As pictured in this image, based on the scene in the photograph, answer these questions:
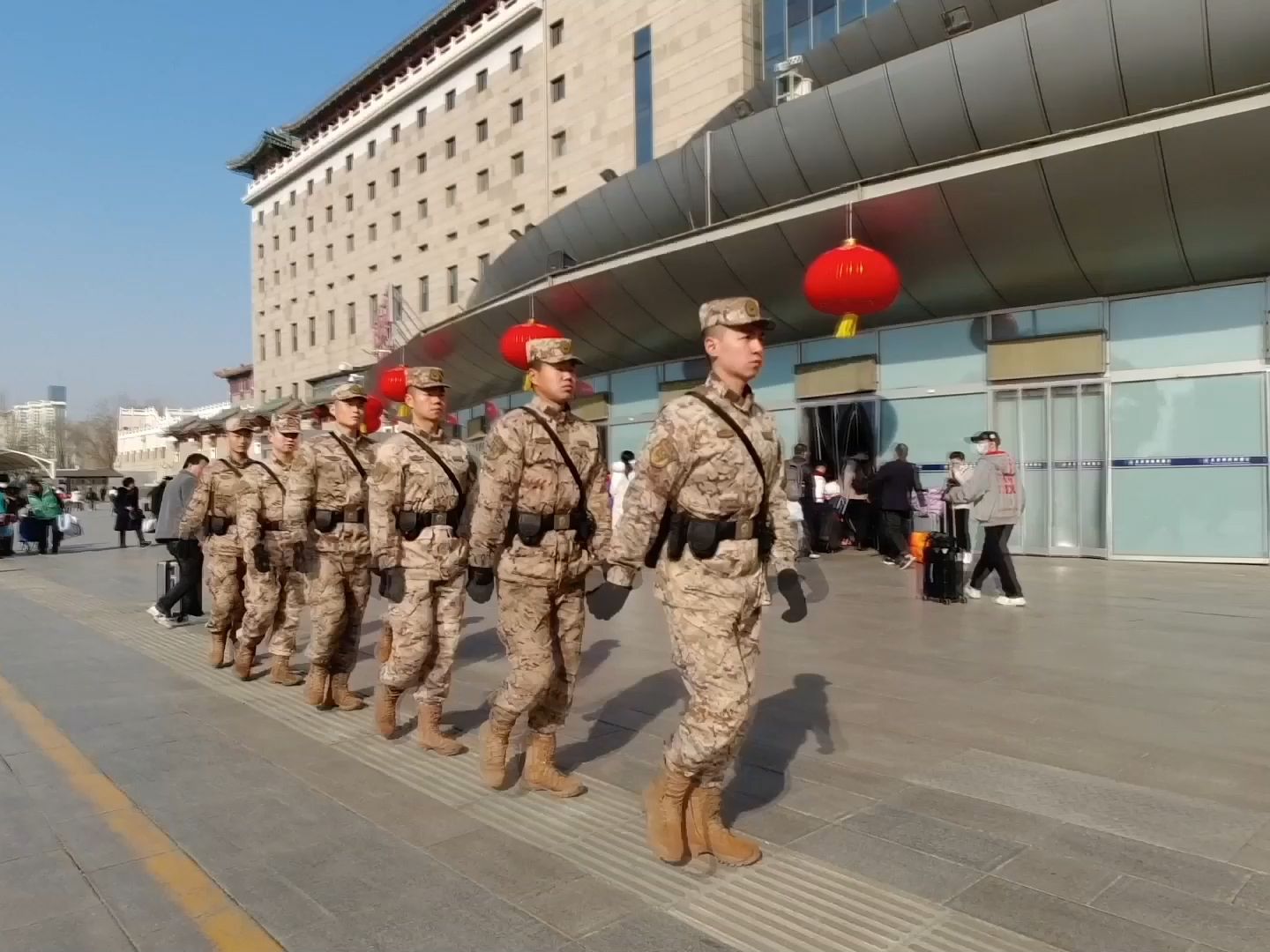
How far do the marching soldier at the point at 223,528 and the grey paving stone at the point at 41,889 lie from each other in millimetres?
3862

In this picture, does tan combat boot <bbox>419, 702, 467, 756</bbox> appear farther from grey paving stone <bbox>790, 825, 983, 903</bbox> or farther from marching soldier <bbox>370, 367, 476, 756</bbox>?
grey paving stone <bbox>790, 825, 983, 903</bbox>

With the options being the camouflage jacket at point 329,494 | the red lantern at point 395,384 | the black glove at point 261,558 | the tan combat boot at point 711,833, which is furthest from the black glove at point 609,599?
the red lantern at point 395,384

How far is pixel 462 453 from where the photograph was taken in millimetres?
5270

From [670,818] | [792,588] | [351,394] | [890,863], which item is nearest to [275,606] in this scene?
[351,394]

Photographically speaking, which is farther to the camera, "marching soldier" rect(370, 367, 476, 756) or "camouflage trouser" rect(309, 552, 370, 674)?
"camouflage trouser" rect(309, 552, 370, 674)

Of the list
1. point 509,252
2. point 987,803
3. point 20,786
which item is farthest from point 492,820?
point 509,252

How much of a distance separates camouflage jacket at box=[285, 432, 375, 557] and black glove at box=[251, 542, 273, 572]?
3.04ft

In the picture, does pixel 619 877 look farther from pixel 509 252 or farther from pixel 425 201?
pixel 425 201

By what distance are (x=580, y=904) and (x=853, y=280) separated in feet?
29.2

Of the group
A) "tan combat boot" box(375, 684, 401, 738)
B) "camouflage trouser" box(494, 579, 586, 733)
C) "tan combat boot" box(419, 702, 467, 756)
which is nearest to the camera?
"camouflage trouser" box(494, 579, 586, 733)

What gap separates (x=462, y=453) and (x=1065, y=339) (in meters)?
11.1

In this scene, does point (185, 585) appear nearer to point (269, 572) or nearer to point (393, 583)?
point (269, 572)

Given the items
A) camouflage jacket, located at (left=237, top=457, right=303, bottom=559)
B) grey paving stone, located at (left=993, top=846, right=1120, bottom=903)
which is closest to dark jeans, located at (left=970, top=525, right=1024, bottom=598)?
grey paving stone, located at (left=993, top=846, right=1120, bottom=903)

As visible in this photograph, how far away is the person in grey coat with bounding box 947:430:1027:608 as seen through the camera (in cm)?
915
